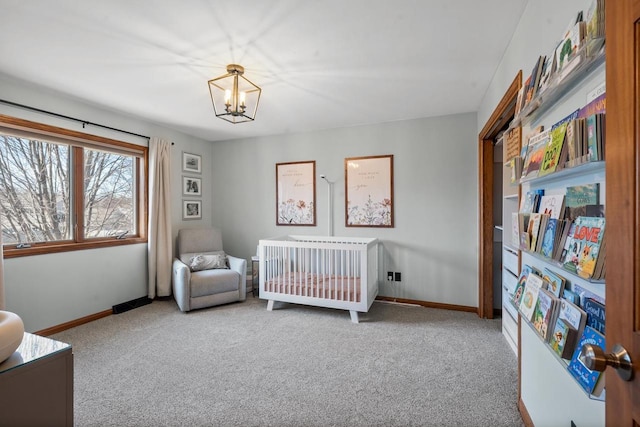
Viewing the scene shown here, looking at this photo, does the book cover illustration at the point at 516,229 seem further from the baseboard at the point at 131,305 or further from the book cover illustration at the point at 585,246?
the baseboard at the point at 131,305

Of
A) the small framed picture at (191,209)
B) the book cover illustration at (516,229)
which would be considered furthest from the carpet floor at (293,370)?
the small framed picture at (191,209)

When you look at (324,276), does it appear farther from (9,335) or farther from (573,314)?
(9,335)

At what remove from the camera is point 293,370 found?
2221 millimetres

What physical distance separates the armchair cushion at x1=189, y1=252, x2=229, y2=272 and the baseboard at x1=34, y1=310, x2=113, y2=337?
101 centimetres

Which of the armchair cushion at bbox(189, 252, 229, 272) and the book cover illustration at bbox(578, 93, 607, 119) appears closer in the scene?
the book cover illustration at bbox(578, 93, 607, 119)

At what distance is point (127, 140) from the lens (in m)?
3.63

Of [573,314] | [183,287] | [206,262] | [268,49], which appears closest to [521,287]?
[573,314]

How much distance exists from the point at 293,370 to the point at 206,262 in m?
2.19

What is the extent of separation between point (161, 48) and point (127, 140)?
1.98m

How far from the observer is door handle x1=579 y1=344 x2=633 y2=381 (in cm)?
61

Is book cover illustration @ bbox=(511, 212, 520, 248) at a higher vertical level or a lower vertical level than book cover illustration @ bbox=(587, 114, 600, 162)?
lower

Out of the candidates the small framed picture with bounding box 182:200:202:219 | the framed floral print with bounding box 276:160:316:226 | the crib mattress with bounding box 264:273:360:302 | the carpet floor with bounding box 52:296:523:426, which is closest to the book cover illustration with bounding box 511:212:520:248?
the carpet floor with bounding box 52:296:523:426

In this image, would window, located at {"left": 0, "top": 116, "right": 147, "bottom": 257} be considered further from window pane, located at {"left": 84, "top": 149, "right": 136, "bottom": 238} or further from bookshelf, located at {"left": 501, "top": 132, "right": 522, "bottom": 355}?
bookshelf, located at {"left": 501, "top": 132, "right": 522, "bottom": 355}

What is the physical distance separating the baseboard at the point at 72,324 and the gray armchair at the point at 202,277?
75cm
